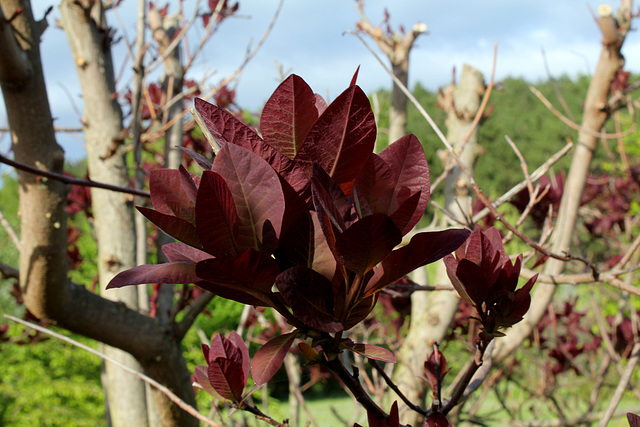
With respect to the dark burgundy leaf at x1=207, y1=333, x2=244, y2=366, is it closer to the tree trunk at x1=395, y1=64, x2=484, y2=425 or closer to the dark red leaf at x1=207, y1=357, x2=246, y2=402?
the dark red leaf at x1=207, y1=357, x2=246, y2=402

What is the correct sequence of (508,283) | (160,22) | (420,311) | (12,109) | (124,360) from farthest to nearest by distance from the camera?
(160,22) → (420,311) → (124,360) → (12,109) → (508,283)

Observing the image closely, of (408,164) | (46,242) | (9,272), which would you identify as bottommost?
(9,272)

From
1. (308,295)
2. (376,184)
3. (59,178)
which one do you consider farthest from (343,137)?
(59,178)

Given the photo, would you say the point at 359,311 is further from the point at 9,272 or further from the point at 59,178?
the point at 9,272

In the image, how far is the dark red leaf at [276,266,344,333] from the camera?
1.56ft

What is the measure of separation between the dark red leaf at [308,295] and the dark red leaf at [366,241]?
39 millimetres

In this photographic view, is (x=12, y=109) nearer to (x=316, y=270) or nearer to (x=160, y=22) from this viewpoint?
(x=316, y=270)

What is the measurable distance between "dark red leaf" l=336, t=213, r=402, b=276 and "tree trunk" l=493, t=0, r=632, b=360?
1.55 metres

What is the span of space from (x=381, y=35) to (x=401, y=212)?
7.28 ft

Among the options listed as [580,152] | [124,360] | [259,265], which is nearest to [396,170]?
[259,265]

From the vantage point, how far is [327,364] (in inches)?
21.4

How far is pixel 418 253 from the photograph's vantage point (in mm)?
506

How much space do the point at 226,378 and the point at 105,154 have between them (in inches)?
70.6

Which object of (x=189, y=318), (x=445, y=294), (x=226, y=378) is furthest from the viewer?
(x=445, y=294)
